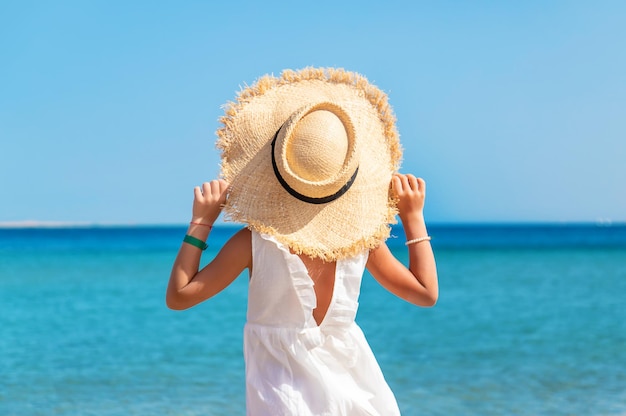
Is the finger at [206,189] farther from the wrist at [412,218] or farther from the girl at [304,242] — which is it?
the wrist at [412,218]

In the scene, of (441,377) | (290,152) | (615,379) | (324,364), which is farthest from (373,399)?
(615,379)

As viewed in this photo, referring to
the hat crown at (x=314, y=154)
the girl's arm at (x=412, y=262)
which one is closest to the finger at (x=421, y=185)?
the girl's arm at (x=412, y=262)

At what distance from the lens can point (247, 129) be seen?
7.67ft

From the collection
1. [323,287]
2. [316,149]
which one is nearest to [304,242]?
[323,287]

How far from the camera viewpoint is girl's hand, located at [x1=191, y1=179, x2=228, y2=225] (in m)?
2.23

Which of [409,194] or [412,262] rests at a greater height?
[409,194]

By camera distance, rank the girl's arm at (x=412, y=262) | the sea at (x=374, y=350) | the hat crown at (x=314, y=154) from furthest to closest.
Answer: the sea at (x=374, y=350)
the girl's arm at (x=412, y=262)
the hat crown at (x=314, y=154)

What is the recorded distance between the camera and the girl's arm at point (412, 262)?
2.40 meters

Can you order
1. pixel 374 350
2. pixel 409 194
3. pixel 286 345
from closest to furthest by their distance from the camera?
pixel 286 345 → pixel 409 194 → pixel 374 350

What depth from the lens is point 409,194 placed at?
241 cm

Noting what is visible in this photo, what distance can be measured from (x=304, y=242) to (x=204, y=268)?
30 cm

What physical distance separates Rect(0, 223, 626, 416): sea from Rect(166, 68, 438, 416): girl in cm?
293

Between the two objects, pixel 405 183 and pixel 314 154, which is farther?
pixel 405 183

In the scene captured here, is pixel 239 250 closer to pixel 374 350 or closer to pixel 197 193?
pixel 197 193
